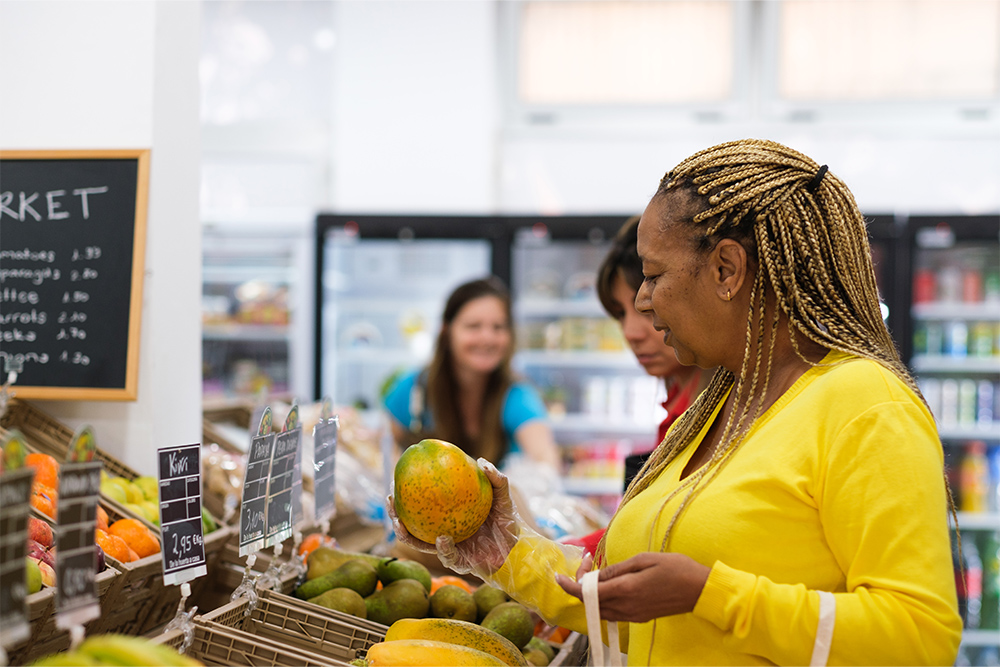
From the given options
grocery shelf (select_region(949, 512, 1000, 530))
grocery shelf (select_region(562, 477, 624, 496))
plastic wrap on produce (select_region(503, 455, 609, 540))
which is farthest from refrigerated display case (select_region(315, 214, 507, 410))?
grocery shelf (select_region(949, 512, 1000, 530))

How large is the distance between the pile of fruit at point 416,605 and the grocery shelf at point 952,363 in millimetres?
3547

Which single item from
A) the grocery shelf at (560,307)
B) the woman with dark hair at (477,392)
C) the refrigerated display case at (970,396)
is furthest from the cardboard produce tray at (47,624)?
the refrigerated display case at (970,396)

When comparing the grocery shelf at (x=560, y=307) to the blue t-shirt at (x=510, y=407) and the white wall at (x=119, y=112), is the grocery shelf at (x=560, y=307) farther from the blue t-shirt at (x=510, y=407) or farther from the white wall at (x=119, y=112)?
the white wall at (x=119, y=112)

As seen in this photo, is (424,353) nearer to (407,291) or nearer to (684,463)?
(407,291)

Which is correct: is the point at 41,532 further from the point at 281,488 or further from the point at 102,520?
the point at 281,488

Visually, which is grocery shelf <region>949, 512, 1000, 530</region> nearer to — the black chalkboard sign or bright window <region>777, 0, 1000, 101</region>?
bright window <region>777, 0, 1000, 101</region>

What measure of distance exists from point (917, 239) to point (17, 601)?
4332 millimetres

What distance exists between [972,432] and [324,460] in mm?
3977

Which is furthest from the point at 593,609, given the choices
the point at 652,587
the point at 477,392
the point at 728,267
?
the point at 477,392

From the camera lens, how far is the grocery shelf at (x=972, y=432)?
4438 millimetres

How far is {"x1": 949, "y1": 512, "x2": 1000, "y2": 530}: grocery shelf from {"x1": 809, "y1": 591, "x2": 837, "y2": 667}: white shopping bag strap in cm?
399

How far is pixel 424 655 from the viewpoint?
1226 millimetres

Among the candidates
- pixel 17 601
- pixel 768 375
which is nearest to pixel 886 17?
pixel 768 375

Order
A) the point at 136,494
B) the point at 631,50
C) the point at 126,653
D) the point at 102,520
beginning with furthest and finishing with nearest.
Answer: the point at 631,50
the point at 136,494
the point at 102,520
the point at 126,653
